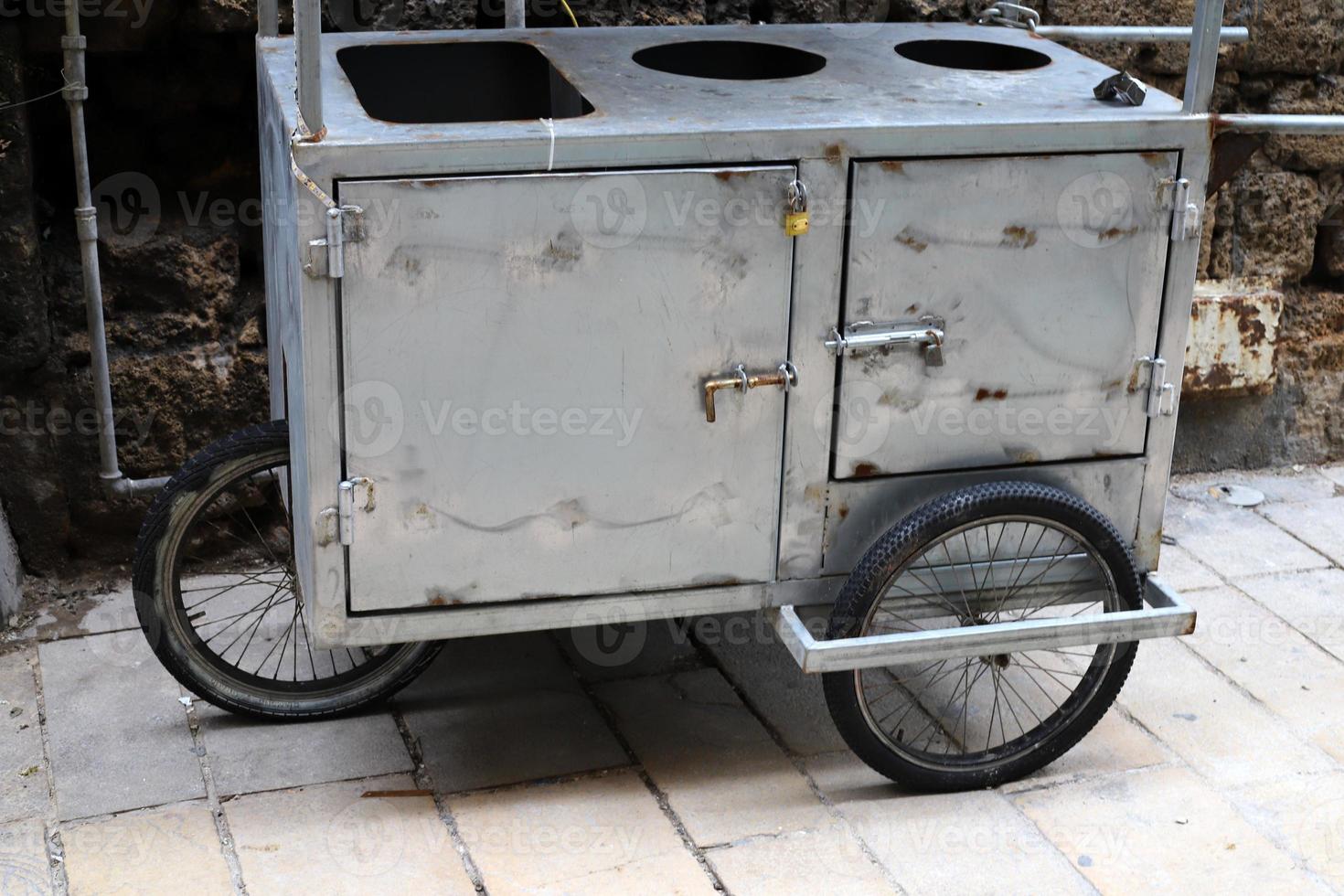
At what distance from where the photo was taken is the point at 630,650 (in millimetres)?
3715

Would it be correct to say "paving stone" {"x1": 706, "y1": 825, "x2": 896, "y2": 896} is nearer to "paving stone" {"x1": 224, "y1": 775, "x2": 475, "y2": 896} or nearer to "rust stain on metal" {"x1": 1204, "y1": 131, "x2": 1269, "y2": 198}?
"paving stone" {"x1": 224, "y1": 775, "x2": 475, "y2": 896}

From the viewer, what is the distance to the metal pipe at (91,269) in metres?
3.55

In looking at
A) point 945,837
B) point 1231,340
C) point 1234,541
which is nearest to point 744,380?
point 945,837

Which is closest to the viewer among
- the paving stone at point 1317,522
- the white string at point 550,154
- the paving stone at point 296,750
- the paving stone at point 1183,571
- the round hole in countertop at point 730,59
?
the white string at point 550,154

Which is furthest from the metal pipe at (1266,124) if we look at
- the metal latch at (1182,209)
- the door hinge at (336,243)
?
the door hinge at (336,243)

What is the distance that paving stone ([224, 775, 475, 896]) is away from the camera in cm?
289

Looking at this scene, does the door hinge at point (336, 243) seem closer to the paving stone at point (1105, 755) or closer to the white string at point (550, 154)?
the white string at point (550, 154)

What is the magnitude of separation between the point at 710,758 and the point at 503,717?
0.48m

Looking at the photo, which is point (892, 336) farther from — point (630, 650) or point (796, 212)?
point (630, 650)

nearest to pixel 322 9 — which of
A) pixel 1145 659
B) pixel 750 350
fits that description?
pixel 750 350

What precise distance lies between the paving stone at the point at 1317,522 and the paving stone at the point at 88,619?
3211mm

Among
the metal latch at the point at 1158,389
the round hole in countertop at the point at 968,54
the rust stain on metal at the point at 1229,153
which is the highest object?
the round hole in countertop at the point at 968,54

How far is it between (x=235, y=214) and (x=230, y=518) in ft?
2.65

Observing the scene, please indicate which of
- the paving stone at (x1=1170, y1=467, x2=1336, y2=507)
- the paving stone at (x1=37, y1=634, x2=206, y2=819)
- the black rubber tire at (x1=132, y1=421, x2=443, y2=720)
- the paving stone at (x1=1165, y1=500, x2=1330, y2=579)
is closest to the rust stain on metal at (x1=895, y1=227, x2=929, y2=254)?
the black rubber tire at (x1=132, y1=421, x2=443, y2=720)
